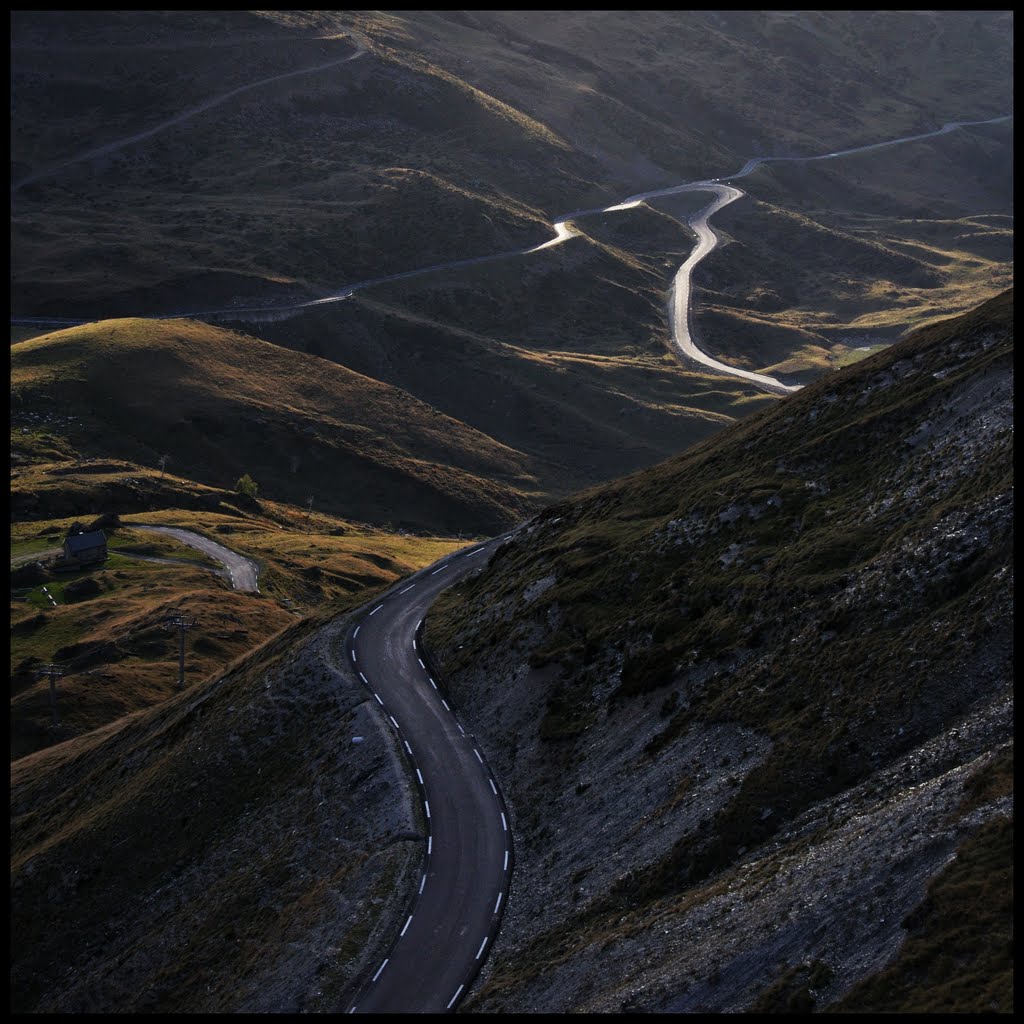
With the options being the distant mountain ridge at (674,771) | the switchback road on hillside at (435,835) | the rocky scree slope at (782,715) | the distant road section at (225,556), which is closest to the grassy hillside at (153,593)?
the distant road section at (225,556)

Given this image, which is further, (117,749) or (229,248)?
(229,248)

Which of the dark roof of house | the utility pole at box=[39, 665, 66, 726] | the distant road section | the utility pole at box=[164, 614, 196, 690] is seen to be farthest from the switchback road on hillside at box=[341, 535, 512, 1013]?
the dark roof of house

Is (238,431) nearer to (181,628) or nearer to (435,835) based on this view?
(181,628)

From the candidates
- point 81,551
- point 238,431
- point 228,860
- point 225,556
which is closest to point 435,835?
point 228,860

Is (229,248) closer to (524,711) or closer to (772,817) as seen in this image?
(524,711)

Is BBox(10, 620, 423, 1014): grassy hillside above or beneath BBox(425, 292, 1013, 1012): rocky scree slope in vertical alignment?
beneath

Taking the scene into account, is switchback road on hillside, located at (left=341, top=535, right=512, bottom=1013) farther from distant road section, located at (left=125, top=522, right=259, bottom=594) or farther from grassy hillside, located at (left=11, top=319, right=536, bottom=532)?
grassy hillside, located at (left=11, top=319, right=536, bottom=532)

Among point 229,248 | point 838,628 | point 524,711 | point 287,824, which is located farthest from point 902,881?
point 229,248
